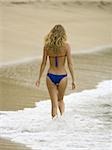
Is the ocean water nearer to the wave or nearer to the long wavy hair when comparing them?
the long wavy hair

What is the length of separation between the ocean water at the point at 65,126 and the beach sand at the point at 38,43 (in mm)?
306

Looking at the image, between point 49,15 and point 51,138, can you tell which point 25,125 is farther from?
point 49,15

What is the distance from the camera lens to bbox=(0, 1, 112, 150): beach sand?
11.9 metres

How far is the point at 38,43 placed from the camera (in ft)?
58.7

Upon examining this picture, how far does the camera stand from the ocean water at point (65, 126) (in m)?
8.56

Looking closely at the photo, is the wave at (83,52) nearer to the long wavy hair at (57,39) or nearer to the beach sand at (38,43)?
the beach sand at (38,43)

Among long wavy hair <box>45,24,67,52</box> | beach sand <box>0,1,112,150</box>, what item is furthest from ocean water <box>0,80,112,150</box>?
long wavy hair <box>45,24,67,52</box>

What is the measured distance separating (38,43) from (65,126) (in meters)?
8.66

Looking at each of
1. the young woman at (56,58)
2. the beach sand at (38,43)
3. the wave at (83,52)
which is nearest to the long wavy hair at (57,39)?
the young woman at (56,58)

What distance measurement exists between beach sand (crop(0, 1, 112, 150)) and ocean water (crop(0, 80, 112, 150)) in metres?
0.31

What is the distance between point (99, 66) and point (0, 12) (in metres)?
8.09

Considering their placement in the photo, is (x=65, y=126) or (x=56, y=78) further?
(x=65, y=126)

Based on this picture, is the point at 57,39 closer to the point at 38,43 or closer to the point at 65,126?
the point at 65,126

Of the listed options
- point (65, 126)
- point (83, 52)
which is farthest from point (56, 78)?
point (83, 52)
